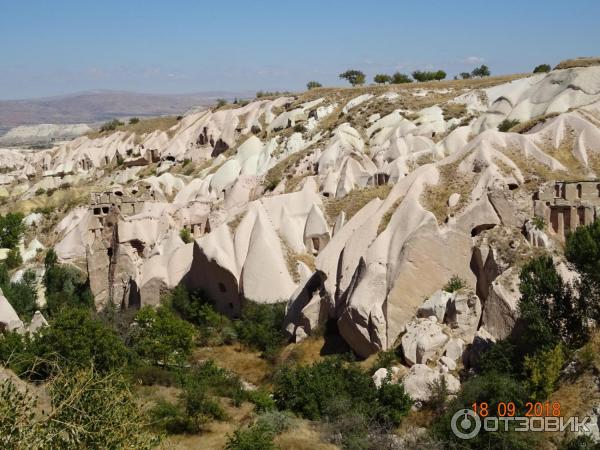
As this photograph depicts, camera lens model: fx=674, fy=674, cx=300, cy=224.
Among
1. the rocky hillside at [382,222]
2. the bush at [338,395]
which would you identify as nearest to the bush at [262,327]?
the rocky hillside at [382,222]

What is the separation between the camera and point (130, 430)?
8.27m

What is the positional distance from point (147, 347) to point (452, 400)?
8.74 meters

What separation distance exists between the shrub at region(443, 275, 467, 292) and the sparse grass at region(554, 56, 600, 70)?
933 inches

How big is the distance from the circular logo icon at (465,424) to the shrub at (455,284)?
480 centimetres

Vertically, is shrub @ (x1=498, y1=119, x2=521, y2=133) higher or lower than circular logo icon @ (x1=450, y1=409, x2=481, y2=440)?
higher

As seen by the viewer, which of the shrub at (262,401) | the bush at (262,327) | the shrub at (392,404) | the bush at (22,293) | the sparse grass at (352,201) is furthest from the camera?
the bush at (22,293)

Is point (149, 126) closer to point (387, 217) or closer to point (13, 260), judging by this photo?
point (13, 260)

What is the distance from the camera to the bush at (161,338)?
60.2 ft

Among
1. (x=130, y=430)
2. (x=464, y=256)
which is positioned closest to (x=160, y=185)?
(x=464, y=256)

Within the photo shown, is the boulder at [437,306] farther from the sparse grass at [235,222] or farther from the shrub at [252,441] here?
the sparse grass at [235,222]

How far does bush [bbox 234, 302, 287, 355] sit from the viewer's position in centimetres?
1989

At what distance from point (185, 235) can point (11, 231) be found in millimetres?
17355
